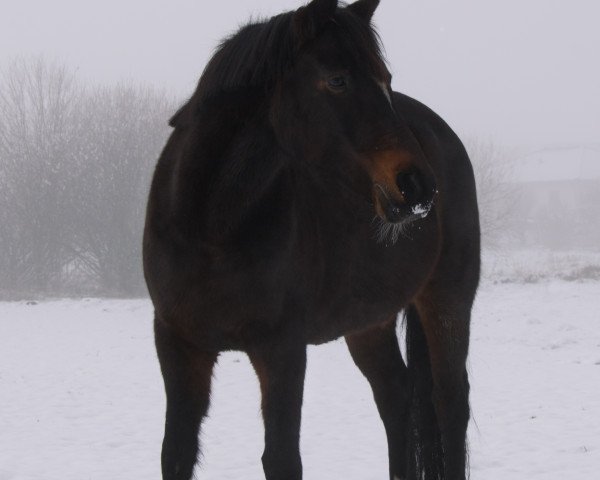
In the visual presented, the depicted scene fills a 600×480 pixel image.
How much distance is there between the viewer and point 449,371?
4043 millimetres

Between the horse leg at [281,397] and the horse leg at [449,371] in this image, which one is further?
the horse leg at [449,371]

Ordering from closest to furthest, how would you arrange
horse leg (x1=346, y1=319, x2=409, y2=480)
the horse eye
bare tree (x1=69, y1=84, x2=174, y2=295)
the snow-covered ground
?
the horse eye → horse leg (x1=346, y1=319, x2=409, y2=480) → the snow-covered ground → bare tree (x1=69, y1=84, x2=174, y2=295)

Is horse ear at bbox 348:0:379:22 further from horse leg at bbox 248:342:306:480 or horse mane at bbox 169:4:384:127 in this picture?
horse leg at bbox 248:342:306:480

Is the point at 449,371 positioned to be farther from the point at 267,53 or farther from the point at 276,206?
the point at 267,53

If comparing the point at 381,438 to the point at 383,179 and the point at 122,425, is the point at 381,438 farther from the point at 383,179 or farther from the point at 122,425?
the point at 383,179

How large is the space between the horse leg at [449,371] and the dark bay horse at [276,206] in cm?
81

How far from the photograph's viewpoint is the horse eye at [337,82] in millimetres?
2557

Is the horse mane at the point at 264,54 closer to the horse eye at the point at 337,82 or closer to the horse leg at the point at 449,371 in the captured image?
the horse eye at the point at 337,82

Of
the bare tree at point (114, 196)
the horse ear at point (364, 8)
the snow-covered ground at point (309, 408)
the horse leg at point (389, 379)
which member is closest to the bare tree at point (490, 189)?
the bare tree at point (114, 196)

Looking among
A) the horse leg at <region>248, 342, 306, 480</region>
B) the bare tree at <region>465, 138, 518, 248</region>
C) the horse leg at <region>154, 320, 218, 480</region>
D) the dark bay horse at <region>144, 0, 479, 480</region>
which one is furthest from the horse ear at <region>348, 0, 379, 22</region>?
the bare tree at <region>465, 138, 518, 248</region>

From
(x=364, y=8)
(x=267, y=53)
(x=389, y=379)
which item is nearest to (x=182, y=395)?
(x=267, y=53)

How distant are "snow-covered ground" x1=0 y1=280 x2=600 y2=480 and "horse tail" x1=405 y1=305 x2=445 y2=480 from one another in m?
0.87

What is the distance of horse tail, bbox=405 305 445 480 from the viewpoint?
13.3 feet

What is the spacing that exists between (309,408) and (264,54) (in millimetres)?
Answer: 5939
